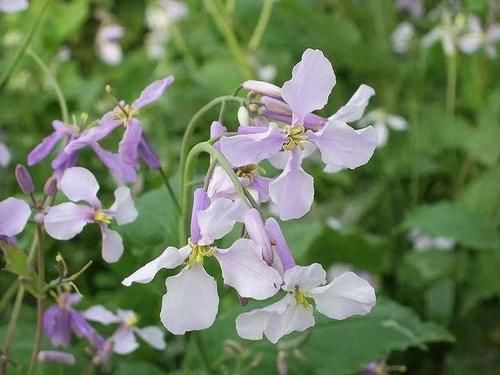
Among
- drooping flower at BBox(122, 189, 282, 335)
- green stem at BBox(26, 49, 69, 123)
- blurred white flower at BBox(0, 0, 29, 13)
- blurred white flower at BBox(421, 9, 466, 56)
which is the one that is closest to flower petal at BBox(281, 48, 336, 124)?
drooping flower at BBox(122, 189, 282, 335)

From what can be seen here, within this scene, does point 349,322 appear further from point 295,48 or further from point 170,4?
point 170,4

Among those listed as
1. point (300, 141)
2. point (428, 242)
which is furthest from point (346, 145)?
point (428, 242)

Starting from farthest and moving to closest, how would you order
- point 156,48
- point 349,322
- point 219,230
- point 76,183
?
1. point 156,48
2. point 349,322
3. point 76,183
4. point 219,230

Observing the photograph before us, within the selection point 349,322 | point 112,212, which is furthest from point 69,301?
point 349,322

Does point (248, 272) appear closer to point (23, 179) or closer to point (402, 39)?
point (23, 179)

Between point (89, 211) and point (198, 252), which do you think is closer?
point (198, 252)

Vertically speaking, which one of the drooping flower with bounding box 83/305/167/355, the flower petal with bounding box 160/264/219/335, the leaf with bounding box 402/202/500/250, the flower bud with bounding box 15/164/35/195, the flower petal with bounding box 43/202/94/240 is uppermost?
the flower petal with bounding box 160/264/219/335

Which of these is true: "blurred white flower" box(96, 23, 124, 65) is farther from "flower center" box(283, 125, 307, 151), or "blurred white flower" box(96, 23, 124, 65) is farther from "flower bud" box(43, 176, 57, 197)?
"flower center" box(283, 125, 307, 151)
